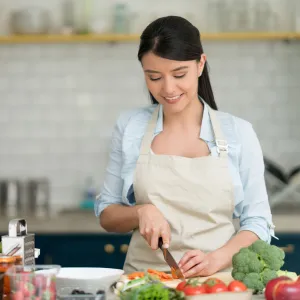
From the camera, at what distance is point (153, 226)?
101 inches

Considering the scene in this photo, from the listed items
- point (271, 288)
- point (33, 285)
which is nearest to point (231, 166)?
point (271, 288)

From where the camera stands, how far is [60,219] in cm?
485

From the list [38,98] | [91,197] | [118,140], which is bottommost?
[91,197]

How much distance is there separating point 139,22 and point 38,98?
95 centimetres

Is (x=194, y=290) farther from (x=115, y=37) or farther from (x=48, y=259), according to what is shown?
(x=115, y=37)

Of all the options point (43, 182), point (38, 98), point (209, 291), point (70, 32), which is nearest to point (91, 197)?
point (43, 182)

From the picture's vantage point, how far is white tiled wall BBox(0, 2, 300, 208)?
5613mm

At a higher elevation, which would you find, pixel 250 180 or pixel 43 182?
pixel 250 180

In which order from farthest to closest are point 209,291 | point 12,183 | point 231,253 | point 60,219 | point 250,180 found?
point 12,183 → point 60,219 → point 250,180 → point 231,253 → point 209,291

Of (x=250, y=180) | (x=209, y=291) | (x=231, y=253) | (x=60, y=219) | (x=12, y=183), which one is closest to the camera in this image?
(x=209, y=291)

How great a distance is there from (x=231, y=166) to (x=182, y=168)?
0.19 meters

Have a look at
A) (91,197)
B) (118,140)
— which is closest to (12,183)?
(91,197)

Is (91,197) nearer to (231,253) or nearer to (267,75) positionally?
(267,75)

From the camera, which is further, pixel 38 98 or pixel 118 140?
pixel 38 98
